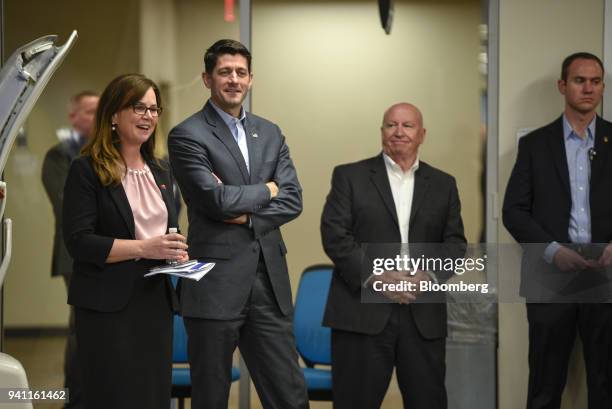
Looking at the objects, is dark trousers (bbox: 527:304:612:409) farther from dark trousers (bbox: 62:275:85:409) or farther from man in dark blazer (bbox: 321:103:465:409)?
dark trousers (bbox: 62:275:85:409)

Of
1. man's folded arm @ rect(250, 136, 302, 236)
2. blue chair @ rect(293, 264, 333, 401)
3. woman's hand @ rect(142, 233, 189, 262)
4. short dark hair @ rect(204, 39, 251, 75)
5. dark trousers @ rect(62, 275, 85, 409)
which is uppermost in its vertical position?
short dark hair @ rect(204, 39, 251, 75)

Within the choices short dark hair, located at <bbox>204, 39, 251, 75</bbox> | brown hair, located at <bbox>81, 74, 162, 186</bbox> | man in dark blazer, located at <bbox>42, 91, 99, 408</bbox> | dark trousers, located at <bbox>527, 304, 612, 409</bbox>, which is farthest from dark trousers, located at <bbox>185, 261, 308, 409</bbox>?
man in dark blazer, located at <bbox>42, 91, 99, 408</bbox>

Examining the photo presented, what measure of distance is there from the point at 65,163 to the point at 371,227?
204cm

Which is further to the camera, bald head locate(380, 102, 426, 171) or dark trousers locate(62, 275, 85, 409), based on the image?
dark trousers locate(62, 275, 85, 409)

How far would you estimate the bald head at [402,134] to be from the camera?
4.97m

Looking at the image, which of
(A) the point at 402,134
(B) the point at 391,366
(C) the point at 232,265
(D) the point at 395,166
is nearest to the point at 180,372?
(B) the point at 391,366

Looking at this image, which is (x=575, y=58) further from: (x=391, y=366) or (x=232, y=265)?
(x=232, y=265)

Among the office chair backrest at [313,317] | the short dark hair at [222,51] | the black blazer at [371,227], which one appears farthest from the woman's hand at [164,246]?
the office chair backrest at [313,317]

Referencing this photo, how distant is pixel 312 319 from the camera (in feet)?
17.7

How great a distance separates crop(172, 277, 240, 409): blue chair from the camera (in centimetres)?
498

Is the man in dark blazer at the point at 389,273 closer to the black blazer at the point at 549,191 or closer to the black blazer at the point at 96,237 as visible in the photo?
the black blazer at the point at 549,191

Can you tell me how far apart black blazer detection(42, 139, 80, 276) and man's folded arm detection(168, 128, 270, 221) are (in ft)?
5.77

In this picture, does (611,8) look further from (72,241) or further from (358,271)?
(72,241)

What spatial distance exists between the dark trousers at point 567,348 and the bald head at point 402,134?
1.15m
